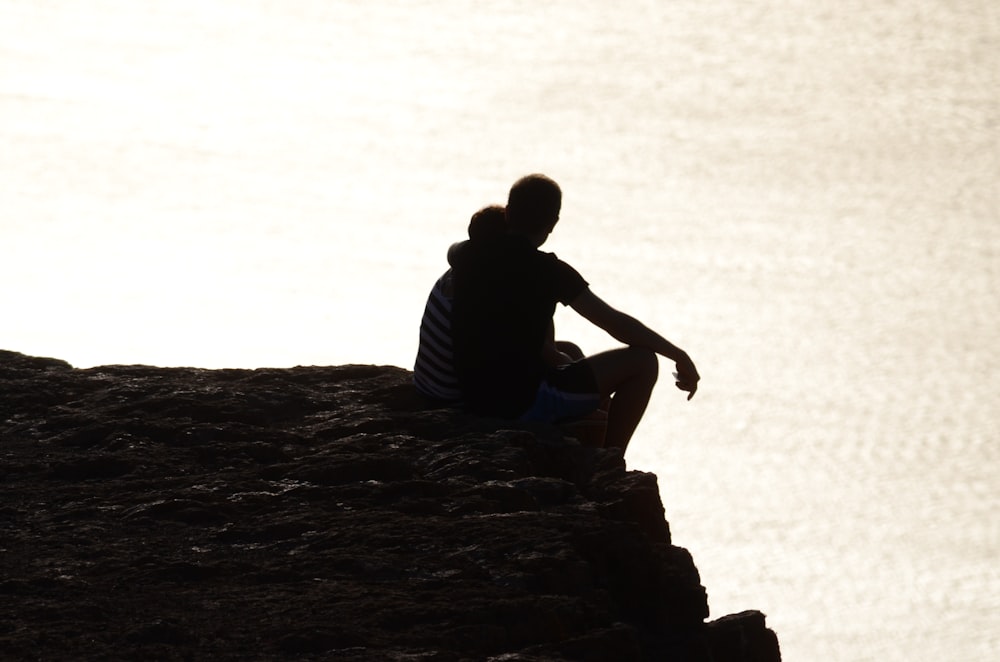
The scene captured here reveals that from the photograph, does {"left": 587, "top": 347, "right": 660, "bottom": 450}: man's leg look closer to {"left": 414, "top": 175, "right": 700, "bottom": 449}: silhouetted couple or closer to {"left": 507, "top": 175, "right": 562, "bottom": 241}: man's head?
{"left": 414, "top": 175, "right": 700, "bottom": 449}: silhouetted couple

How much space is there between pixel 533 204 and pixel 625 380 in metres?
0.85

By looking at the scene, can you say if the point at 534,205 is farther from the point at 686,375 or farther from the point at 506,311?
the point at 686,375

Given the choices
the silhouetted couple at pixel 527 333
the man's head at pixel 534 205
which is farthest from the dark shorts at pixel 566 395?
the man's head at pixel 534 205

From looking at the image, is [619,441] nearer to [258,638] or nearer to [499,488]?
[499,488]

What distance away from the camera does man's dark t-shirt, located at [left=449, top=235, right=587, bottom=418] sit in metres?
6.86

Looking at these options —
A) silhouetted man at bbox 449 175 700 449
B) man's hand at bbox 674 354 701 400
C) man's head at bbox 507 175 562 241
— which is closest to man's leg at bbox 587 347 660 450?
silhouetted man at bbox 449 175 700 449

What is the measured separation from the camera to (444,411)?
7.44m

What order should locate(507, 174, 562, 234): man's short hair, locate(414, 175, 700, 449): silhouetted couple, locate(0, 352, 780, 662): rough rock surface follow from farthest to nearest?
locate(414, 175, 700, 449): silhouetted couple, locate(507, 174, 562, 234): man's short hair, locate(0, 352, 780, 662): rough rock surface

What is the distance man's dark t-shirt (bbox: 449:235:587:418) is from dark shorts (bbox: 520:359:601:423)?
4cm

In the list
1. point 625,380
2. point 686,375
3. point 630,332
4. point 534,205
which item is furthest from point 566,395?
point 534,205

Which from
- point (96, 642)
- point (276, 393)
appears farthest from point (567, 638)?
point (276, 393)

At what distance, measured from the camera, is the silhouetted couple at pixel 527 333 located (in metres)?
6.84

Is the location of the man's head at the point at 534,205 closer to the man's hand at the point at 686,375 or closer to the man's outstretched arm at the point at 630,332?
the man's outstretched arm at the point at 630,332

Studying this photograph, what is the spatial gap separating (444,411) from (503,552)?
4.76 feet
